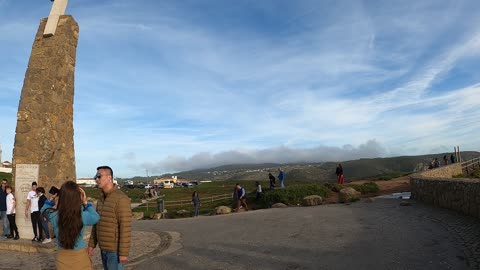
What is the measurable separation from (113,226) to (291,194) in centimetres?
1849

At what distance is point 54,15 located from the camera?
11562 millimetres

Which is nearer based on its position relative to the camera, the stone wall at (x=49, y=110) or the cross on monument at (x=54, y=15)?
the stone wall at (x=49, y=110)

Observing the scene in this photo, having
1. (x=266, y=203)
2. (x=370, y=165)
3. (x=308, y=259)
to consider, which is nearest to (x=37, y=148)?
(x=308, y=259)

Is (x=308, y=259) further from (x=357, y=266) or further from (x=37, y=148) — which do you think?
(x=37, y=148)

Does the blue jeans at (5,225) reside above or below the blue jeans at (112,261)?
below

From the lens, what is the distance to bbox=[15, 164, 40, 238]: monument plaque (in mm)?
10641

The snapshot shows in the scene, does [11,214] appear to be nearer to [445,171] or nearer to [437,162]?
[445,171]

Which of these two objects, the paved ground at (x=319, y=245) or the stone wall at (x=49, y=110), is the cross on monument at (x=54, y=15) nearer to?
the stone wall at (x=49, y=110)

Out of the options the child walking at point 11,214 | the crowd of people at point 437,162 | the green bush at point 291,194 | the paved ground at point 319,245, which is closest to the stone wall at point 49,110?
the child walking at point 11,214

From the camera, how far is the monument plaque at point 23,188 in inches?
419

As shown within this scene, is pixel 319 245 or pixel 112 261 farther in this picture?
pixel 319 245

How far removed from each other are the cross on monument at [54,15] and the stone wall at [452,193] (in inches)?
528

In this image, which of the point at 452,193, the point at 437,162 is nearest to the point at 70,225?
the point at 452,193

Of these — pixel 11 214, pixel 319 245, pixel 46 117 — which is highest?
pixel 46 117
